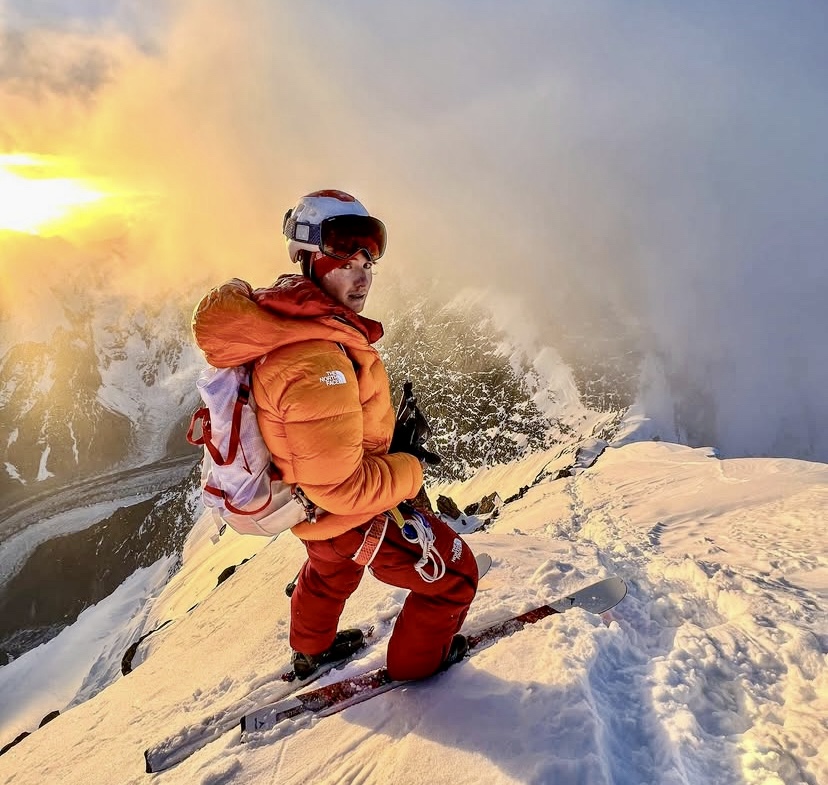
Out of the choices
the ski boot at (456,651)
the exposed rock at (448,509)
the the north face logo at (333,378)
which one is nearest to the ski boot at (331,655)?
the ski boot at (456,651)

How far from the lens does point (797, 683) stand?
3.08 metres

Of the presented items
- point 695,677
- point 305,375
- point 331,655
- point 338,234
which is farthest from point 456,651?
point 338,234

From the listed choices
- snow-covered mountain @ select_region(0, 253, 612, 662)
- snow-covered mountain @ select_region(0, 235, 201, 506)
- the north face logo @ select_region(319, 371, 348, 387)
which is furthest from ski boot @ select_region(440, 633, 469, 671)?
snow-covered mountain @ select_region(0, 235, 201, 506)

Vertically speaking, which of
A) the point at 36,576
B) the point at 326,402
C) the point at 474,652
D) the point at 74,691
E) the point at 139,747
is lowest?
the point at 36,576

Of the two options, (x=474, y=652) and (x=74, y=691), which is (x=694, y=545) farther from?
(x=74, y=691)

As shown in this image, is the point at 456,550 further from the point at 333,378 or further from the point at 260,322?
the point at 260,322

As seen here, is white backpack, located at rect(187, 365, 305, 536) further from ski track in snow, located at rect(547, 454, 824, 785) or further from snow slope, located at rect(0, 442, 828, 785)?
ski track in snow, located at rect(547, 454, 824, 785)

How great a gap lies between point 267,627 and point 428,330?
8170 centimetres

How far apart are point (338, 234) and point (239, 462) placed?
164 cm

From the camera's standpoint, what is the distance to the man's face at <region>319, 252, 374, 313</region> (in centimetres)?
315

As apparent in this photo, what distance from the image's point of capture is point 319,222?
10.4 feet

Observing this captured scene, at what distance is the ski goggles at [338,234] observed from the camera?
313 cm

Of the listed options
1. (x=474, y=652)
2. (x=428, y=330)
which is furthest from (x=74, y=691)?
(x=428, y=330)

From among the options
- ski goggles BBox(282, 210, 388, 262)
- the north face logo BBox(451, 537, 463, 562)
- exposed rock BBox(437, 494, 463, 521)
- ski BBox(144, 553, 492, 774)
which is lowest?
exposed rock BBox(437, 494, 463, 521)
